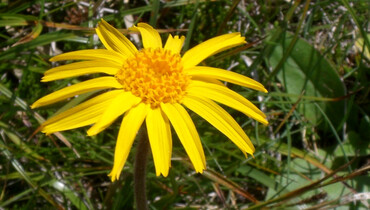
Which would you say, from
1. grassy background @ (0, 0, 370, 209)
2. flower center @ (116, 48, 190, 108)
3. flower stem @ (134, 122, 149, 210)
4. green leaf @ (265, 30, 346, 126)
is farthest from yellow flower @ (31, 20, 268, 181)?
green leaf @ (265, 30, 346, 126)

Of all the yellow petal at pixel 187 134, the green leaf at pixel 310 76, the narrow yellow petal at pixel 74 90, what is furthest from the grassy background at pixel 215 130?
the yellow petal at pixel 187 134

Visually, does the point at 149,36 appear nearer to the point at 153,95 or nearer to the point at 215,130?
the point at 153,95

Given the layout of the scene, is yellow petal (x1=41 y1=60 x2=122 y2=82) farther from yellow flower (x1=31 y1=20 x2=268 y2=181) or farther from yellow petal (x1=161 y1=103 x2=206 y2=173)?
yellow petal (x1=161 y1=103 x2=206 y2=173)

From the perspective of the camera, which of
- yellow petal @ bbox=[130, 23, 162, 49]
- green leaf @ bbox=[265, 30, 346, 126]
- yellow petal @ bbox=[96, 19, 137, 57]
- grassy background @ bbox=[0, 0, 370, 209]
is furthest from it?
green leaf @ bbox=[265, 30, 346, 126]

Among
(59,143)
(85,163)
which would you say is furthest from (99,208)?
(59,143)

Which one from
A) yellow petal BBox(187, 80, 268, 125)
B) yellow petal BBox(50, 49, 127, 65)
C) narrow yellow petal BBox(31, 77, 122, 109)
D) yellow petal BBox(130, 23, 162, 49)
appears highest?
yellow petal BBox(130, 23, 162, 49)

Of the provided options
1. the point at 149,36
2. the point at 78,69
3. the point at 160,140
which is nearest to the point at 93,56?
the point at 78,69

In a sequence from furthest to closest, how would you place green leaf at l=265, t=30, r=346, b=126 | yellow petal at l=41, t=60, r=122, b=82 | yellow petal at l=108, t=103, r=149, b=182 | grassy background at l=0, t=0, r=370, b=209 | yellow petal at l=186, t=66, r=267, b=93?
green leaf at l=265, t=30, r=346, b=126
grassy background at l=0, t=0, r=370, b=209
yellow petal at l=186, t=66, r=267, b=93
yellow petal at l=41, t=60, r=122, b=82
yellow petal at l=108, t=103, r=149, b=182
